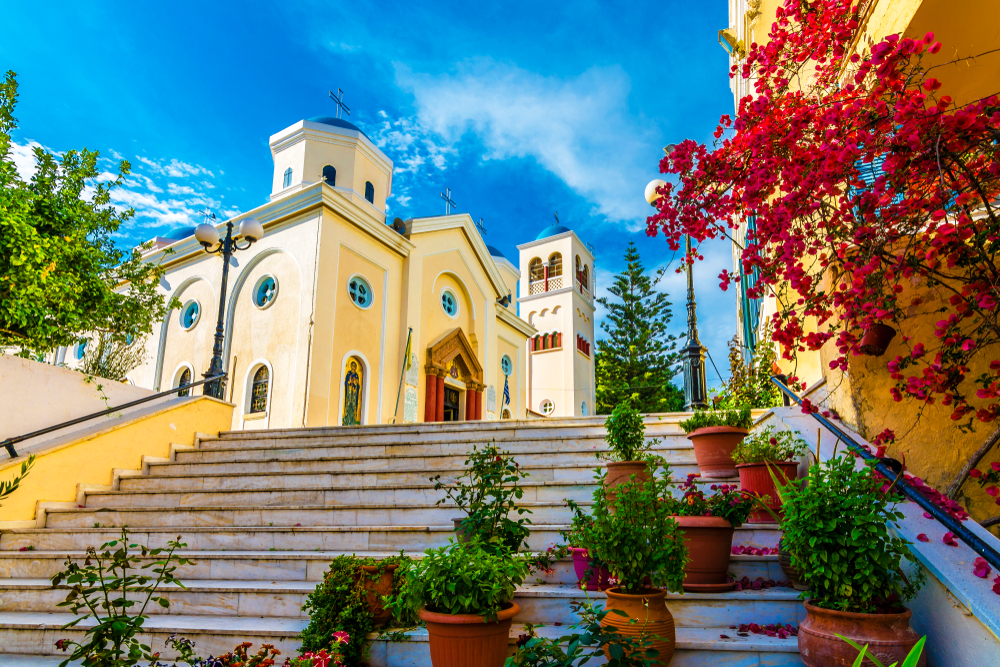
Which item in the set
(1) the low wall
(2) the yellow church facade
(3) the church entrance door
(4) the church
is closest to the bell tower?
(4) the church

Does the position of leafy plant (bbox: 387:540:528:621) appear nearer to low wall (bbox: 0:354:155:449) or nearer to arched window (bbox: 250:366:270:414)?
low wall (bbox: 0:354:155:449)

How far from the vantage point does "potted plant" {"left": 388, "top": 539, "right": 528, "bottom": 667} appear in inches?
117

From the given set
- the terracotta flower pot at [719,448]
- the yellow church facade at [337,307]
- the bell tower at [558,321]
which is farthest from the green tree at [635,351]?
the terracotta flower pot at [719,448]

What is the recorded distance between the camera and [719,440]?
17.3 ft

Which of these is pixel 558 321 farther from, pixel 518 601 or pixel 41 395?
pixel 518 601

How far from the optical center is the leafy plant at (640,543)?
10.2 feet

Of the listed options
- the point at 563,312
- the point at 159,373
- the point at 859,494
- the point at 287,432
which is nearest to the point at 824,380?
the point at 859,494

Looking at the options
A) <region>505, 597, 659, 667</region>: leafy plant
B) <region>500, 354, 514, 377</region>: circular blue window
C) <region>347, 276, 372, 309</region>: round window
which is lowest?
<region>505, 597, 659, 667</region>: leafy plant

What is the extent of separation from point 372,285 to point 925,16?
1320 cm

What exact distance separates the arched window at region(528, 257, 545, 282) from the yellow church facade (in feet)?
46.2

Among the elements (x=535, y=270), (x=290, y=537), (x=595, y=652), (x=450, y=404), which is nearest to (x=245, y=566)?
(x=290, y=537)

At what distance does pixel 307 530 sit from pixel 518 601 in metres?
2.10

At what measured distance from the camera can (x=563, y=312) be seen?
32812 mm

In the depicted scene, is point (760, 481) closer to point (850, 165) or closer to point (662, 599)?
point (662, 599)
